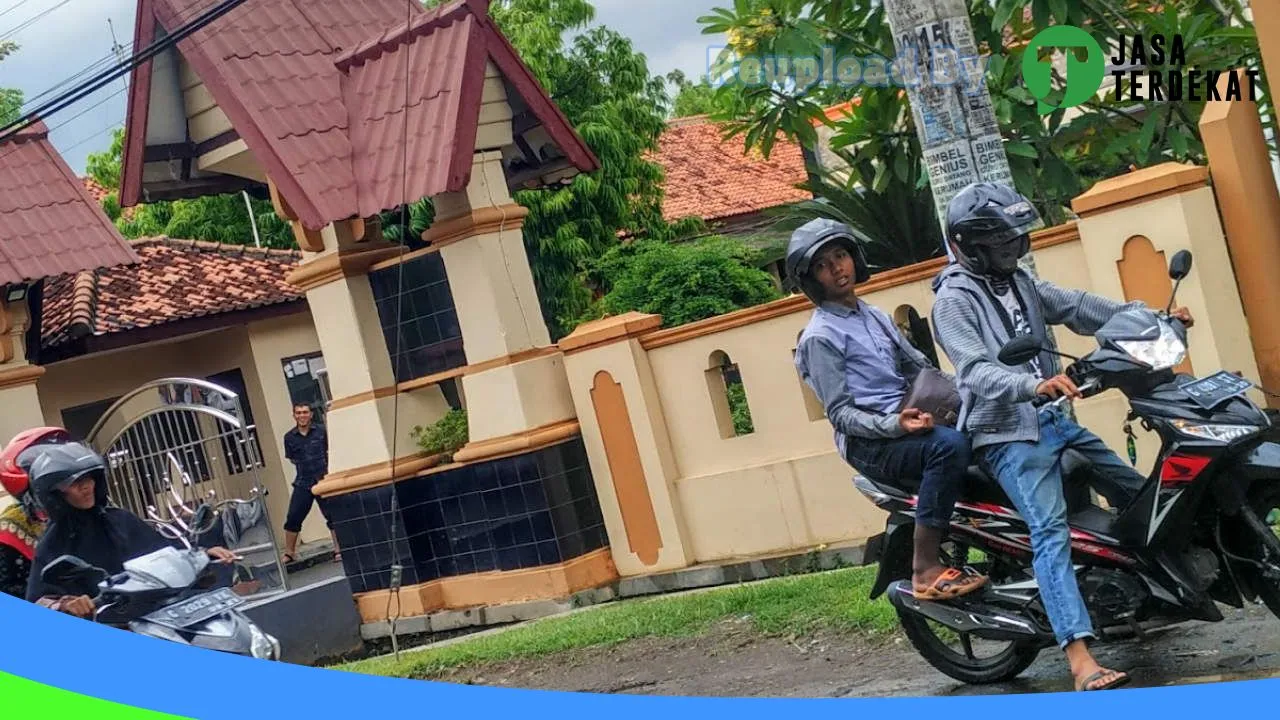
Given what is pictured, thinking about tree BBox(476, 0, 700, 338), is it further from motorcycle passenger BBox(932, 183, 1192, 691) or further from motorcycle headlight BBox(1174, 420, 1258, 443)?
motorcycle headlight BBox(1174, 420, 1258, 443)

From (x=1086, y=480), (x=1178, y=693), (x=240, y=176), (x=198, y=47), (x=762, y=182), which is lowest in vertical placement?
(x=1178, y=693)

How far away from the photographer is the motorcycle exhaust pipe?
4.61 metres

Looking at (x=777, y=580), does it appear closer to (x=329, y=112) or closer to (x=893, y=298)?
(x=893, y=298)

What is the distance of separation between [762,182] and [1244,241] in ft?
13.2

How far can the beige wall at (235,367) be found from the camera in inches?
430

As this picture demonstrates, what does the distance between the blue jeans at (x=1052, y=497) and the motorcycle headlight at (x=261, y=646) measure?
95.2 inches

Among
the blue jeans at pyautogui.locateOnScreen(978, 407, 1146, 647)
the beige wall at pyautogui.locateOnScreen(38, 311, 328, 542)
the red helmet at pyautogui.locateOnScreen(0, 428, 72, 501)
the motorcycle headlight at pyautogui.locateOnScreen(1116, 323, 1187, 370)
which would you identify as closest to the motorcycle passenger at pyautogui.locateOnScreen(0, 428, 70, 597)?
the red helmet at pyautogui.locateOnScreen(0, 428, 72, 501)

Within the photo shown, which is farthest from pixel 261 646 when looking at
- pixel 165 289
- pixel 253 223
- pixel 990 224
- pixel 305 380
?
pixel 253 223

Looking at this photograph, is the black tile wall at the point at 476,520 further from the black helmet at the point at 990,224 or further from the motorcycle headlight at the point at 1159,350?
the motorcycle headlight at the point at 1159,350

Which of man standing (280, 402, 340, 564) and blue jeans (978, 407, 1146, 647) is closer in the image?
blue jeans (978, 407, 1146, 647)

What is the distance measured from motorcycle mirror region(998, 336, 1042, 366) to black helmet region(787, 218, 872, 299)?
2.54 ft

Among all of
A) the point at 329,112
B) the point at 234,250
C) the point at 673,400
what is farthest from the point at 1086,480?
the point at 234,250

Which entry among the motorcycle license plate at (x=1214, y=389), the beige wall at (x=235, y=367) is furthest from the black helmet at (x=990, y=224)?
the beige wall at (x=235, y=367)

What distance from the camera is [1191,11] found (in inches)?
296
